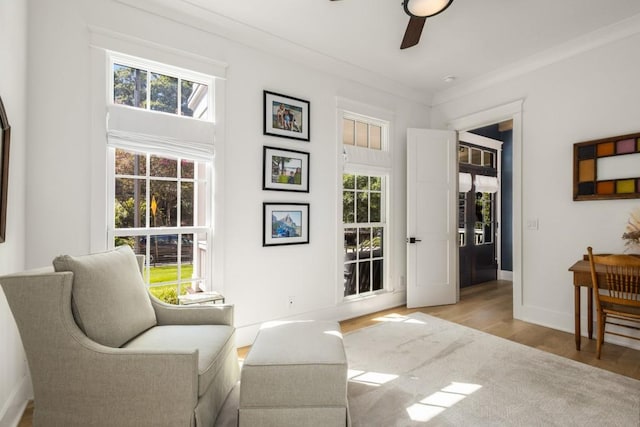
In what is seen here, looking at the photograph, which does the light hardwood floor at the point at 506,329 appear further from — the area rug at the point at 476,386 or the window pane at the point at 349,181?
the window pane at the point at 349,181

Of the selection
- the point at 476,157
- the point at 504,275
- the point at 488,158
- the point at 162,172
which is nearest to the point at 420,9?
the point at 162,172

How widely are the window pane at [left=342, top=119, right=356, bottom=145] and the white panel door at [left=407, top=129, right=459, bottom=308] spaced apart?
80 cm

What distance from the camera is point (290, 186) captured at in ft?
11.1

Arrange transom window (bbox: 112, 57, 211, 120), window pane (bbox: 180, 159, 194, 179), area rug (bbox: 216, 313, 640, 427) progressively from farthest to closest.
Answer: window pane (bbox: 180, 159, 194, 179) < transom window (bbox: 112, 57, 211, 120) < area rug (bbox: 216, 313, 640, 427)

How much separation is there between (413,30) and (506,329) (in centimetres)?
302

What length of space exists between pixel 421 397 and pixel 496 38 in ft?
10.7

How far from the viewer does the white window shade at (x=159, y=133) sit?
247cm

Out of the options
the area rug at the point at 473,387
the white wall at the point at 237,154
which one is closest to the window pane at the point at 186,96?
the white wall at the point at 237,154

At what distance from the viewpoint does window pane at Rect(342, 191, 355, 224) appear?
3914 millimetres

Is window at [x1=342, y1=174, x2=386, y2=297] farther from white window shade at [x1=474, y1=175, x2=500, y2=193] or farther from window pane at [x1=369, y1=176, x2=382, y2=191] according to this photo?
white window shade at [x1=474, y1=175, x2=500, y2=193]

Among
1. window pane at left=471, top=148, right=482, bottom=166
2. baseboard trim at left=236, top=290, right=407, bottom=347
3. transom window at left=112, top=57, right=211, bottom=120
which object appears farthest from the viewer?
window pane at left=471, top=148, right=482, bottom=166

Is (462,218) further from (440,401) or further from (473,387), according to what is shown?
(440,401)

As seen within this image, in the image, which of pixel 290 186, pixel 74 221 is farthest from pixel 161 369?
pixel 290 186

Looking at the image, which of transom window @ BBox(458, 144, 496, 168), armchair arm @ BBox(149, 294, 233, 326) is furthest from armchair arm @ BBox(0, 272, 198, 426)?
transom window @ BBox(458, 144, 496, 168)
